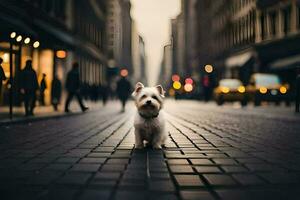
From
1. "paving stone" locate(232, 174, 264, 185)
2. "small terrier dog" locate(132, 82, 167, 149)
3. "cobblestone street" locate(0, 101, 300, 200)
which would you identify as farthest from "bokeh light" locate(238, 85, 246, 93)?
"paving stone" locate(232, 174, 264, 185)

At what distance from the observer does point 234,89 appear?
94.4ft

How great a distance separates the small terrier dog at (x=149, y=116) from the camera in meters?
6.35

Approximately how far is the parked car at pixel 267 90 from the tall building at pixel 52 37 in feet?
36.5

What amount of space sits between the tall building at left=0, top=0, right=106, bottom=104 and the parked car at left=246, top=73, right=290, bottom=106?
438 inches

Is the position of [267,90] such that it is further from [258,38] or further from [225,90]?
→ [258,38]

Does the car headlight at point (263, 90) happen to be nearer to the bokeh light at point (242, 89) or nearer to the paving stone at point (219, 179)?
the bokeh light at point (242, 89)

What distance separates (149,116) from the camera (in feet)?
21.3

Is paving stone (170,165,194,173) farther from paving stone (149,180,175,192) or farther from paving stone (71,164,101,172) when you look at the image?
paving stone (71,164,101,172)

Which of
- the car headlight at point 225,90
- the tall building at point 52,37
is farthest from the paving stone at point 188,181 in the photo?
the car headlight at point 225,90

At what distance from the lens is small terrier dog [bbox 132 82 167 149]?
635 cm

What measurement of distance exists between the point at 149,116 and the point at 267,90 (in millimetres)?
20982

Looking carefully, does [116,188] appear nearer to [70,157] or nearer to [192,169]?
[192,169]

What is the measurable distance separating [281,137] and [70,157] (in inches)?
173

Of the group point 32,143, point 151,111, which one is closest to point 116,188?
point 151,111
